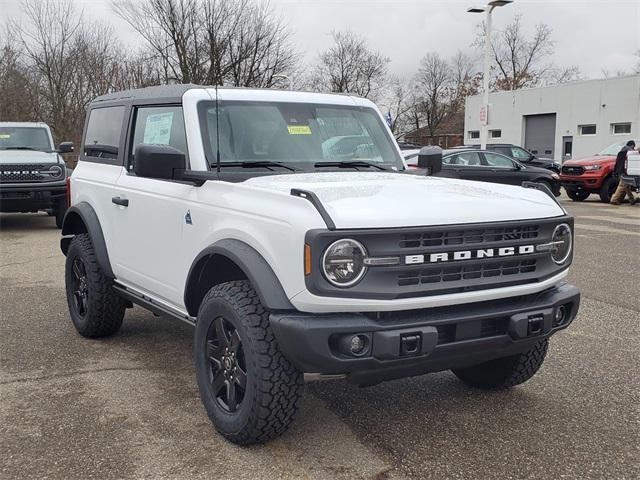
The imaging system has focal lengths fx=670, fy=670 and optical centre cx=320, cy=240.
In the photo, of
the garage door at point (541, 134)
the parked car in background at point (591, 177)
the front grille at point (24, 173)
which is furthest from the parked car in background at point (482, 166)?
the garage door at point (541, 134)

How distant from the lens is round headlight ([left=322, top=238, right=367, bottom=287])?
9.50 feet

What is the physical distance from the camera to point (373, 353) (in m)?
2.92

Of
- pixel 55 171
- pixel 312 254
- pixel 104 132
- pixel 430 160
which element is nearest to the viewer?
pixel 312 254

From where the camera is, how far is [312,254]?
2.86m

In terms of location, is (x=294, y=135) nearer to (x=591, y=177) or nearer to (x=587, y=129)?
(x=591, y=177)

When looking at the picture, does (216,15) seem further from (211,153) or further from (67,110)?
(211,153)

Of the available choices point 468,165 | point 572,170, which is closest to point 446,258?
point 468,165

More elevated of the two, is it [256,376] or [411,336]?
[411,336]

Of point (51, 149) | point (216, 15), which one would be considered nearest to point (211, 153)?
point (51, 149)

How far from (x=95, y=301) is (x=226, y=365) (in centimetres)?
203

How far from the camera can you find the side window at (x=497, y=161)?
1694 cm

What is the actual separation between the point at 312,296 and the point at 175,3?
3127 centimetres

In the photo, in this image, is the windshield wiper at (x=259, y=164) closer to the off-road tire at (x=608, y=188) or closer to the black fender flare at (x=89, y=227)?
the black fender flare at (x=89, y=227)

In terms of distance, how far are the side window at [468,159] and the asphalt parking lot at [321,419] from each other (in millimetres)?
11157
